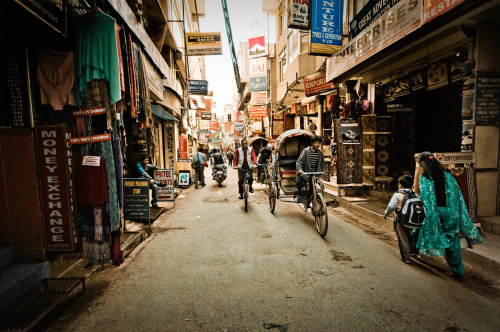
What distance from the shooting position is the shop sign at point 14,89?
10.8ft

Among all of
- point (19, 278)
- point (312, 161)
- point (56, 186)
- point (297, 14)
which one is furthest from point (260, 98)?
point (19, 278)

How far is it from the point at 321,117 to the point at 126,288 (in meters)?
11.9

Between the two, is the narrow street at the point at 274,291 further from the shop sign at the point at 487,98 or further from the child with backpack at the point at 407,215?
the shop sign at the point at 487,98

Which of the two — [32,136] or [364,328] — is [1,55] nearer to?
[32,136]

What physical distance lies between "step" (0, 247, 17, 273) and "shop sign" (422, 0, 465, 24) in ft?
26.2

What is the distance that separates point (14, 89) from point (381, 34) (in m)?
7.58

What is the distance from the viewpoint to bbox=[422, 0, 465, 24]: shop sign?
14.1 feet

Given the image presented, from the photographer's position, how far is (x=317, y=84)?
1105 centimetres

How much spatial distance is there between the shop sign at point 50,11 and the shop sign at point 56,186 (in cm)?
134

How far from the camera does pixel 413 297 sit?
316 centimetres

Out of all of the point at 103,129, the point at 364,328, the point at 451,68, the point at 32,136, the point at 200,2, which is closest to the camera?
the point at 364,328

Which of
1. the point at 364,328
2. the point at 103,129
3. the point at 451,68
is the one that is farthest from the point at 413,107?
the point at 103,129

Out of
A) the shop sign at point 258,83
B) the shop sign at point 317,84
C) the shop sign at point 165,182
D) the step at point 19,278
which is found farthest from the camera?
the shop sign at point 258,83

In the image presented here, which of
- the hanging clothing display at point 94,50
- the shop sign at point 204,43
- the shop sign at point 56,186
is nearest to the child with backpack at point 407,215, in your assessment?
the hanging clothing display at point 94,50
